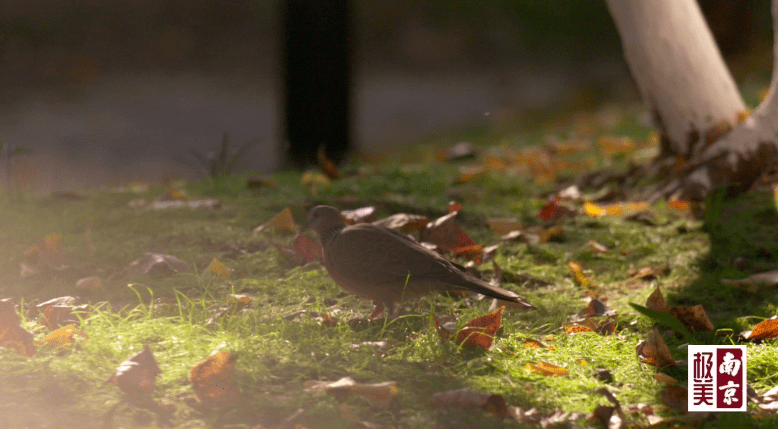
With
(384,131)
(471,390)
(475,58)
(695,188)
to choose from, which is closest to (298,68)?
(384,131)

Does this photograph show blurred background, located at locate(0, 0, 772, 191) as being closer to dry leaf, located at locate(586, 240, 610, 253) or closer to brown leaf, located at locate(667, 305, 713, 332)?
dry leaf, located at locate(586, 240, 610, 253)

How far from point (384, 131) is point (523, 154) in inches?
150

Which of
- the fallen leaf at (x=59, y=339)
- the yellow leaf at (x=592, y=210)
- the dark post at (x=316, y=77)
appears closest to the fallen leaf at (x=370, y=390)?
the fallen leaf at (x=59, y=339)

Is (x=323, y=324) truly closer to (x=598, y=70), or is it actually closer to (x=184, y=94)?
(x=184, y=94)

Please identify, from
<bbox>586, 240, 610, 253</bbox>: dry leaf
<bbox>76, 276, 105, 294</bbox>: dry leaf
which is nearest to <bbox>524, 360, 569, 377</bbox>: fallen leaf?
<bbox>586, 240, 610, 253</bbox>: dry leaf

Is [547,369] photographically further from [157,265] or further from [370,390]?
[157,265]

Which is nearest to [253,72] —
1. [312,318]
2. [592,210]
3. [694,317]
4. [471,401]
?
[592,210]

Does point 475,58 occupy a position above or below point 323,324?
above

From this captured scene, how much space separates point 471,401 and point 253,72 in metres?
9.65

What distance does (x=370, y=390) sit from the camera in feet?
6.49

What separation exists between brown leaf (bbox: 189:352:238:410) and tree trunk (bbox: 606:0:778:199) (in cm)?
293

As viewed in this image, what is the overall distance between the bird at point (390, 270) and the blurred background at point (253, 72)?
4.32 meters

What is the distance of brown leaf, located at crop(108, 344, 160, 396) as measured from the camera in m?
1.95

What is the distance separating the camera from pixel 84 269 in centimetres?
287
